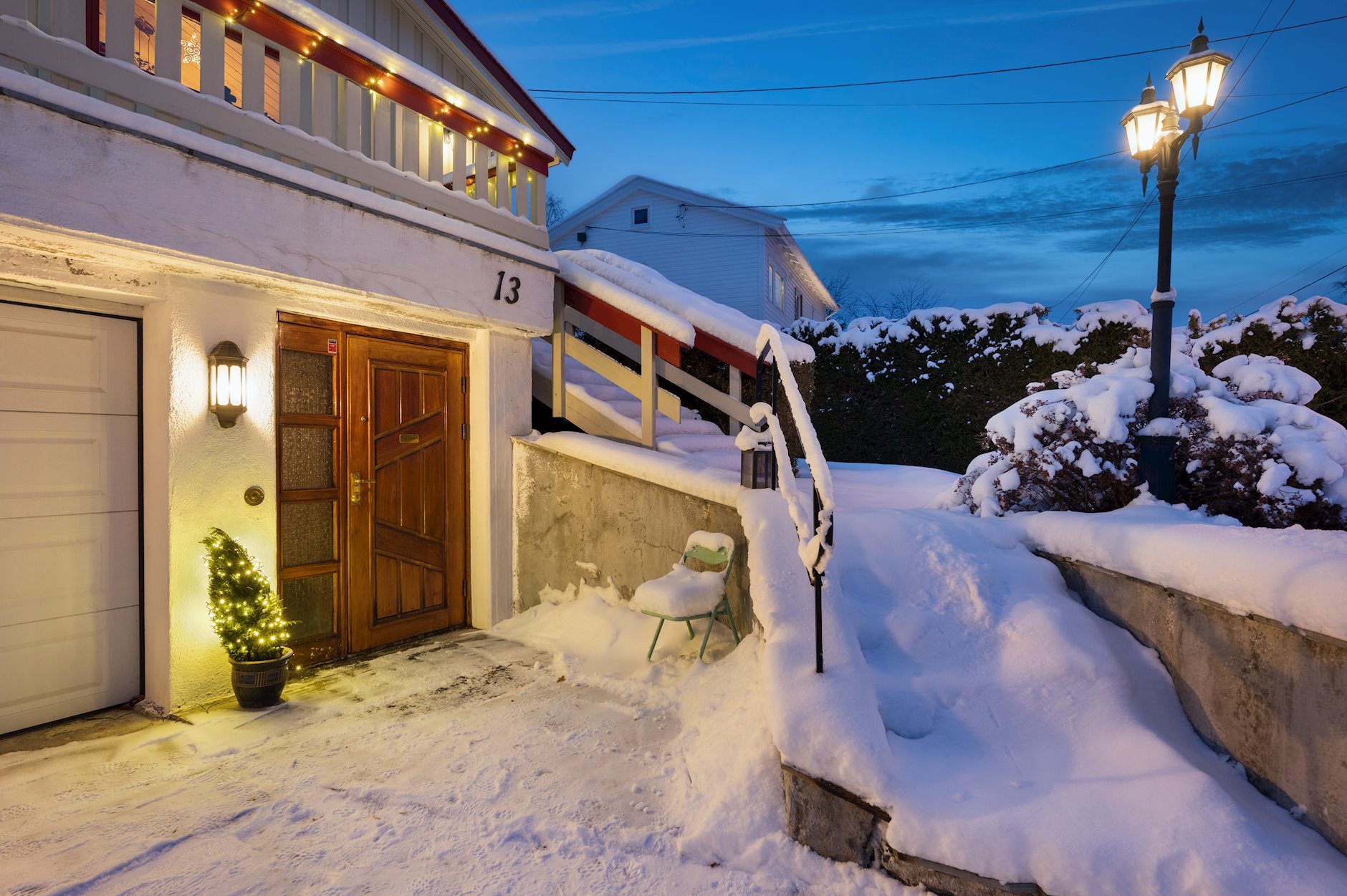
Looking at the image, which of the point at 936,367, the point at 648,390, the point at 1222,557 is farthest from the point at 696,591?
the point at 936,367

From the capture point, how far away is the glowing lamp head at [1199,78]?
4.39 metres

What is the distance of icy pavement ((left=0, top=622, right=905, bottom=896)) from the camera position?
231 cm

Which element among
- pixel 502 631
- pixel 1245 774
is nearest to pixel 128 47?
pixel 502 631

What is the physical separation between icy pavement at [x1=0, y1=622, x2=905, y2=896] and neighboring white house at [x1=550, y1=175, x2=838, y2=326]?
1478cm

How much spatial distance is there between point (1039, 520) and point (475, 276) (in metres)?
4.16

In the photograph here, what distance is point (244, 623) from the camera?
12.3 feet

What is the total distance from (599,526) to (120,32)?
391 cm

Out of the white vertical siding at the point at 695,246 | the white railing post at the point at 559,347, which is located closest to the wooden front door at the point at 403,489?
the white railing post at the point at 559,347

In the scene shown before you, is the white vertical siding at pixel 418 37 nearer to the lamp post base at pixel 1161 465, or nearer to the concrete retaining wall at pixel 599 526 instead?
the concrete retaining wall at pixel 599 526

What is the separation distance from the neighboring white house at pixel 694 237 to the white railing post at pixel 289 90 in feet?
46.0

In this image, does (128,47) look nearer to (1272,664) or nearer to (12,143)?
(12,143)

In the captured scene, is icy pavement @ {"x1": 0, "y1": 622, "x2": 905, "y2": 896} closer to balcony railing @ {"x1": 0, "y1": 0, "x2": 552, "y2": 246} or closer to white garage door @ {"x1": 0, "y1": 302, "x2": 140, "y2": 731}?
white garage door @ {"x1": 0, "y1": 302, "x2": 140, "y2": 731}

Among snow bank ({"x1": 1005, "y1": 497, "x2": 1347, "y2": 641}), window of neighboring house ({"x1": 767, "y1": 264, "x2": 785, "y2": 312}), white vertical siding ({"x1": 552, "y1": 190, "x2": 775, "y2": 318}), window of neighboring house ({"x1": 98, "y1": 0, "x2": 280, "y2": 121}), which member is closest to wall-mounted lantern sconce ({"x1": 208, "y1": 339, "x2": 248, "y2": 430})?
window of neighboring house ({"x1": 98, "y1": 0, "x2": 280, "y2": 121})

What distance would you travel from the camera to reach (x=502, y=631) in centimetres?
534
